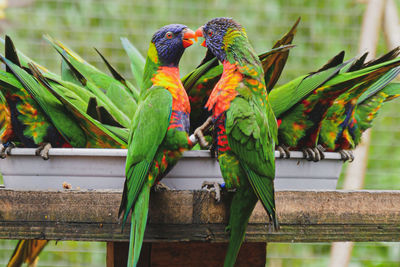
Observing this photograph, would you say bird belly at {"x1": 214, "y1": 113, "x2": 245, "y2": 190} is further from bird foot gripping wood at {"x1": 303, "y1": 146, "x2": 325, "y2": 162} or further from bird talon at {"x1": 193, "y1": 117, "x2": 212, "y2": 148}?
bird foot gripping wood at {"x1": 303, "y1": 146, "x2": 325, "y2": 162}

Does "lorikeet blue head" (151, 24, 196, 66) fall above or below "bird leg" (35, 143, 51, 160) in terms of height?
above

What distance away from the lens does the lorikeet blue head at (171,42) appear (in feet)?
2.61

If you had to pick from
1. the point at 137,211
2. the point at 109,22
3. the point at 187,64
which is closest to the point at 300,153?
the point at 137,211

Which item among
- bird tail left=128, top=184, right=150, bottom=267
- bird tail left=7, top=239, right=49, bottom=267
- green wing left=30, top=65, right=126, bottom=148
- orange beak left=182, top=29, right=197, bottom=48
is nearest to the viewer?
bird tail left=128, top=184, right=150, bottom=267

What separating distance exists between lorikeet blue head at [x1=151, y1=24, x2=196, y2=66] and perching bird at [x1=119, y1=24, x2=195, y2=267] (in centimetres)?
4

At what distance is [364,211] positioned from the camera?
27.3 inches

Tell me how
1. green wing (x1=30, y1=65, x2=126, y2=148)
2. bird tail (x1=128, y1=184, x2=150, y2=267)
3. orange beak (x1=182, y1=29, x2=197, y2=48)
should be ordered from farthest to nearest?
orange beak (x1=182, y1=29, x2=197, y2=48), green wing (x1=30, y1=65, x2=126, y2=148), bird tail (x1=128, y1=184, x2=150, y2=267)

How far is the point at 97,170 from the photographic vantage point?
672 millimetres

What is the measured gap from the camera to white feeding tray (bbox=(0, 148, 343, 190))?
67cm

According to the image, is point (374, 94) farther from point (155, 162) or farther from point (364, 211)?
point (155, 162)

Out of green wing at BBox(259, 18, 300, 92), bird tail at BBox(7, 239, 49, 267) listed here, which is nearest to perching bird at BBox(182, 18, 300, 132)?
green wing at BBox(259, 18, 300, 92)

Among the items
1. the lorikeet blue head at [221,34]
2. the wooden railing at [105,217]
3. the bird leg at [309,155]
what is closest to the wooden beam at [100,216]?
the wooden railing at [105,217]

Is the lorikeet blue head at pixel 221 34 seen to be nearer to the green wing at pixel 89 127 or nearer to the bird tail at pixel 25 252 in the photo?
the green wing at pixel 89 127

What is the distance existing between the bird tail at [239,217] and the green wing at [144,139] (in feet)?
0.41
